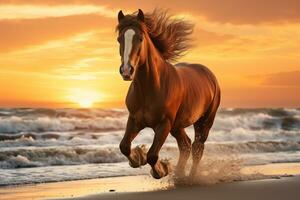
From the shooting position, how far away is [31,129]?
23562mm

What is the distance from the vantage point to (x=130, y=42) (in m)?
6.38

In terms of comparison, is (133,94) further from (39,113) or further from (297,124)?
(297,124)

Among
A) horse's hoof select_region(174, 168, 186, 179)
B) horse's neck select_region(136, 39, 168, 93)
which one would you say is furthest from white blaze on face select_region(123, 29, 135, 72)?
horse's hoof select_region(174, 168, 186, 179)

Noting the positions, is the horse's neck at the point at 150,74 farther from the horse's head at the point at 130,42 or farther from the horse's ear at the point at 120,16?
the horse's ear at the point at 120,16

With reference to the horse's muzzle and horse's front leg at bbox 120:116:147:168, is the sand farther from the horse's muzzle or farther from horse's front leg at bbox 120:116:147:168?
the horse's muzzle

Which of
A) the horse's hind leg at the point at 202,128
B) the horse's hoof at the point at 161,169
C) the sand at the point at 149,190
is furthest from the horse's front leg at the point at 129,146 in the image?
the horse's hind leg at the point at 202,128

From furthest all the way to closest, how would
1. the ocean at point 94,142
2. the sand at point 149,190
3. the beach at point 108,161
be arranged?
the ocean at point 94,142 → the beach at point 108,161 → the sand at point 149,190

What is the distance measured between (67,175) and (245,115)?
2258 cm

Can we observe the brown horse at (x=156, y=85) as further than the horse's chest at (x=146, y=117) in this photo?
No

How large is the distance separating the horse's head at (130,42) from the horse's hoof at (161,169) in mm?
1449

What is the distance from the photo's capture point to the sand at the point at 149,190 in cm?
716

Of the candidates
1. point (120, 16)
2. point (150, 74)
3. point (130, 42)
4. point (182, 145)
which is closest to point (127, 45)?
point (130, 42)

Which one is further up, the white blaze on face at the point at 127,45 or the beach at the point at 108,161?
the white blaze on face at the point at 127,45

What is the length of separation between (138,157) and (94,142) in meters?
12.4
